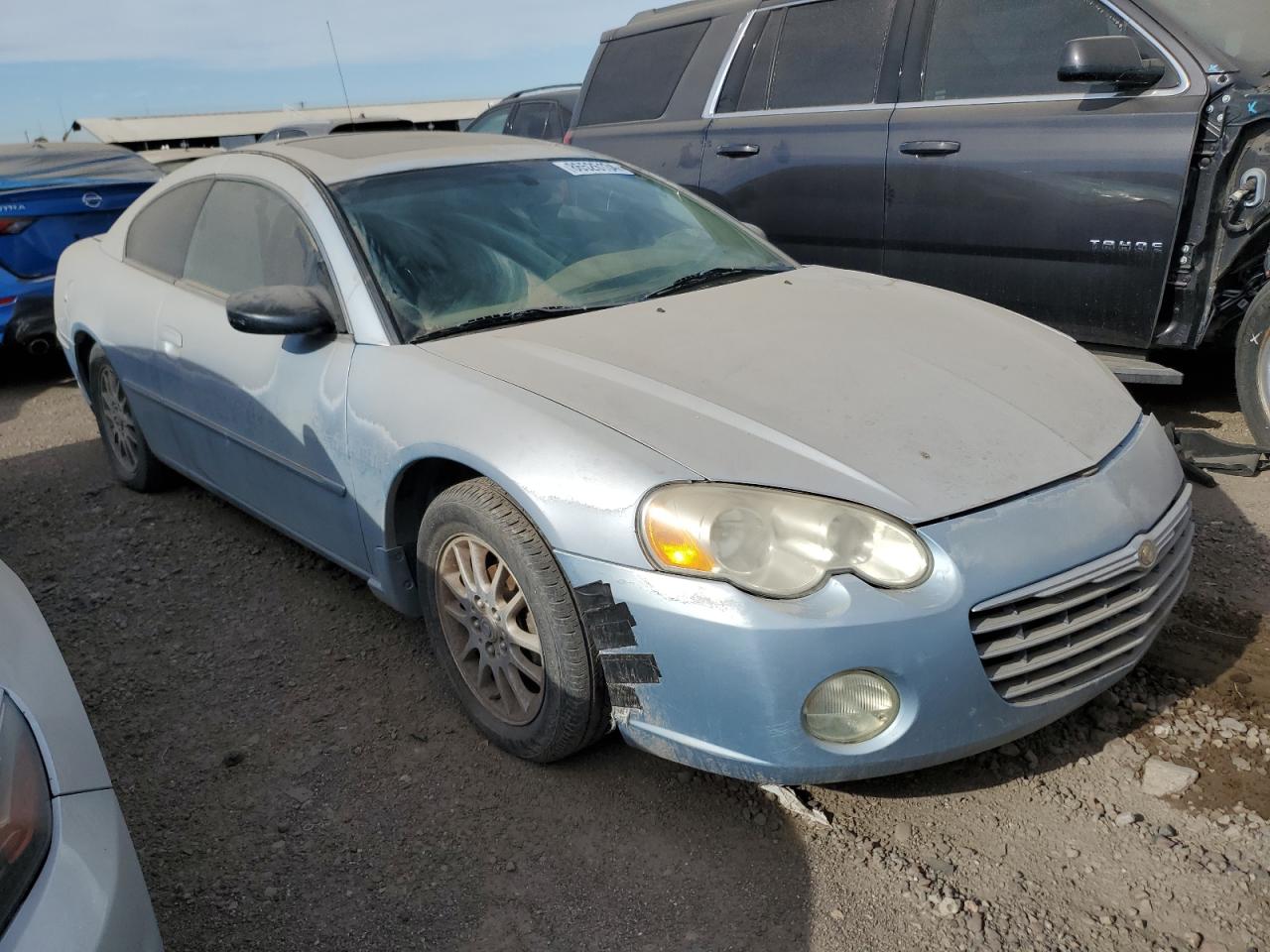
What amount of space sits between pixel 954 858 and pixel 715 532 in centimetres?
87

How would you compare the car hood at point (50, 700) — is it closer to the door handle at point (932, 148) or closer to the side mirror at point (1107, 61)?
the side mirror at point (1107, 61)

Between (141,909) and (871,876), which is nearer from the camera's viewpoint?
(141,909)

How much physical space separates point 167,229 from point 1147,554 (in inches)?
139

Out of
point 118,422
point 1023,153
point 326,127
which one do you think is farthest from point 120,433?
point 326,127

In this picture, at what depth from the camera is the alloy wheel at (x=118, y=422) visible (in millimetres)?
4488

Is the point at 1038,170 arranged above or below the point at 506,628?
above

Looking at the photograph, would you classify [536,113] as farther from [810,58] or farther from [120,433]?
[120,433]

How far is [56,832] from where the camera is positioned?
1495 mm

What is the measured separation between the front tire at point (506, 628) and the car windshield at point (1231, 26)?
341 centimetres

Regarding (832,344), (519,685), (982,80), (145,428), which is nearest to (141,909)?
(519,685)

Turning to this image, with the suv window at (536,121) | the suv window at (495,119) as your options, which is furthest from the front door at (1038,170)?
the suv window at (495,119)

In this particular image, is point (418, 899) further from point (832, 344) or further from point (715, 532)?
point (832, 344)

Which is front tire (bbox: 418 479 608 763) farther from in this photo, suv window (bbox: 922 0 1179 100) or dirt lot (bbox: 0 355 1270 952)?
suv window (bbox: 922 0 1179 100)

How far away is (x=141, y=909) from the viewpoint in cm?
159
